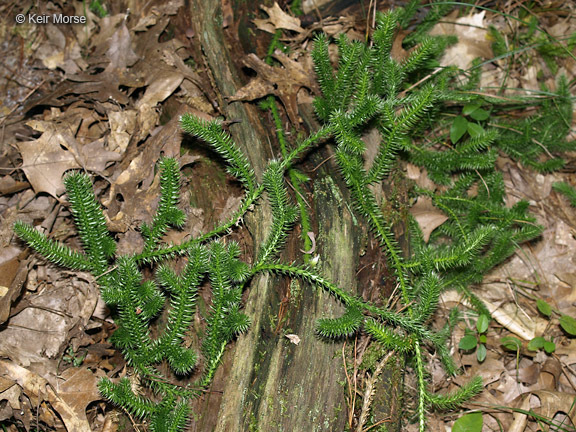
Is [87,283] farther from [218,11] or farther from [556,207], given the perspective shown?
[556,207]

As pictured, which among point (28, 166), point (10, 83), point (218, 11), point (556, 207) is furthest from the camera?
point (10, 83)

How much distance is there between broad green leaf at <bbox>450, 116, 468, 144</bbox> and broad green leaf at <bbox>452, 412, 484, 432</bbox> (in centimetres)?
194

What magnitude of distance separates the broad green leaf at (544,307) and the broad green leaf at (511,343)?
272mm

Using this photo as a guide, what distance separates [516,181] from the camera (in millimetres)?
3947

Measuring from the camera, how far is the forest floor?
276 centimetres

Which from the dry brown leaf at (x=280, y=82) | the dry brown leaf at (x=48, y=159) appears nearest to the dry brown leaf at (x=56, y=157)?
the dry brown leaf at (x=48, y=159)

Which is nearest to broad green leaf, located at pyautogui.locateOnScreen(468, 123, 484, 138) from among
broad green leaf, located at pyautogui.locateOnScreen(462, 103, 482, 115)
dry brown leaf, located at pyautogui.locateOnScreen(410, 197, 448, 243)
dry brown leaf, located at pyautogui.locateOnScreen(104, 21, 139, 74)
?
broad green leaf, located at pyautogui.locateOnScreen(462, 103, 482, 115)

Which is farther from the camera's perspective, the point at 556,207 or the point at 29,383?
the point at 556,207

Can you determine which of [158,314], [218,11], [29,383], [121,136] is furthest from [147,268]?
[218,11]

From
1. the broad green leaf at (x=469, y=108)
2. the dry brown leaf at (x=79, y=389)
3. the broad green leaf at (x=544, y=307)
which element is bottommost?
the broad green leaf at (x=544, y=307)

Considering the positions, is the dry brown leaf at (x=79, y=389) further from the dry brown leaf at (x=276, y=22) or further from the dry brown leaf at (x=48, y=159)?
the dry brown leaf at (x=276, y=22)

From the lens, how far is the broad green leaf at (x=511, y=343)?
325 centimetres

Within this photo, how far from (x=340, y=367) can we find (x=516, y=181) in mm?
2468

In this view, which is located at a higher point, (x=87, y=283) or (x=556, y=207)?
(x=87, y=283)
